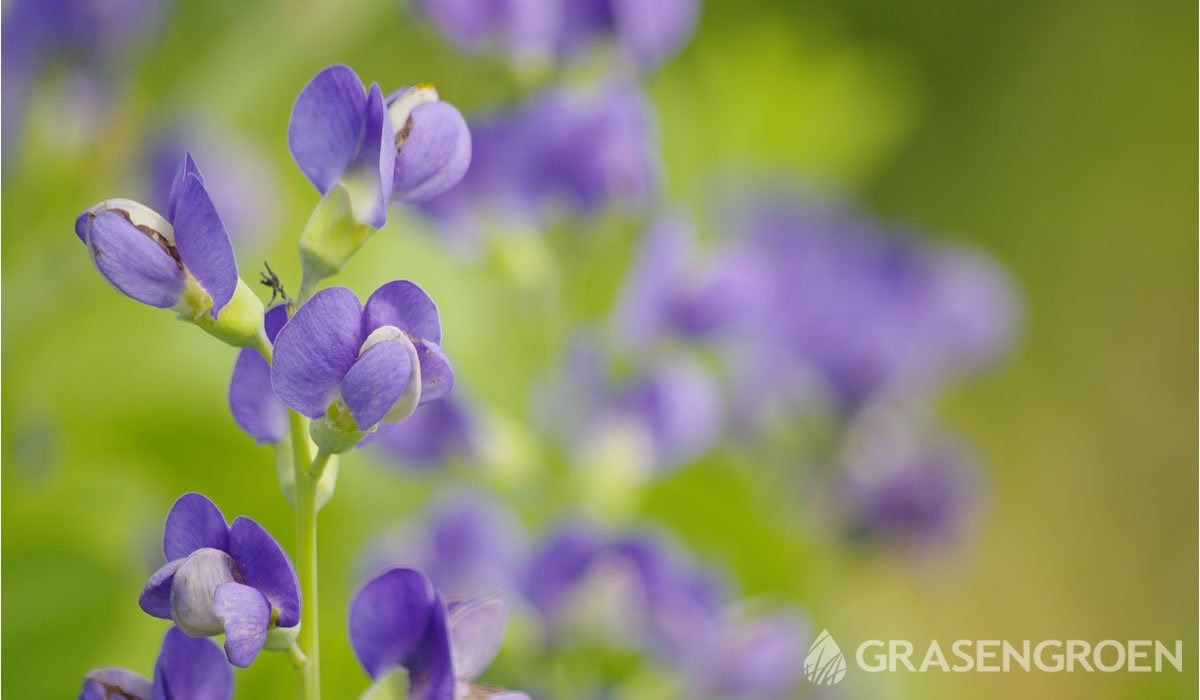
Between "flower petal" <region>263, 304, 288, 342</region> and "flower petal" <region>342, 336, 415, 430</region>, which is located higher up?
"flower petal" <region>263, 304, 288, 342</region>

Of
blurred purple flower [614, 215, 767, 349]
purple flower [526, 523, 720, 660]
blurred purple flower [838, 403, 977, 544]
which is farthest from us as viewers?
blurred purple flower [838, 403, 977, 544]

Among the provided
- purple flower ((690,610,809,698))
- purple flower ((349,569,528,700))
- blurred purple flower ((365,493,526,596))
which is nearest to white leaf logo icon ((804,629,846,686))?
purple flower ((690,610,809,698))

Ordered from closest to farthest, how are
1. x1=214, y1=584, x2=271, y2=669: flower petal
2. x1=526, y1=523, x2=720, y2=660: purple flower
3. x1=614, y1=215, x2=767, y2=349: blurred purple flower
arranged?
x1=214, y1=584, x2=271, y2=669: flower petal < x1=526, y1=523, x2=720, y2=660: purple flower < x1=614, y1=215, x2=767, y2=349: blurred purple flower

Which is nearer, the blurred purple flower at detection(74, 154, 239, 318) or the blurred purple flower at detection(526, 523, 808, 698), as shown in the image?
Answer: the blurred purple flower at detection(74, 154, 239, 318)

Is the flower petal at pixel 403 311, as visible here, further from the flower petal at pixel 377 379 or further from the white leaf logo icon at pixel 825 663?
the white leaf logo icon at pixel 825 663

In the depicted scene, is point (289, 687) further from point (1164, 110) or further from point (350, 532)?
point (1164, 110)

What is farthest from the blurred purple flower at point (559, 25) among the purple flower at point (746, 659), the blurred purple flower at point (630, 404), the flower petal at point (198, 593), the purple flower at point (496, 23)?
the flower petal at point (198, 593)

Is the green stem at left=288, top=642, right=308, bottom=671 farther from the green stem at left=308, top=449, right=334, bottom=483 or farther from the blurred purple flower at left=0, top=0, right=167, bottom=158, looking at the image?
the blurred purple flower at left=0, top=0, right=167, bottom=158
